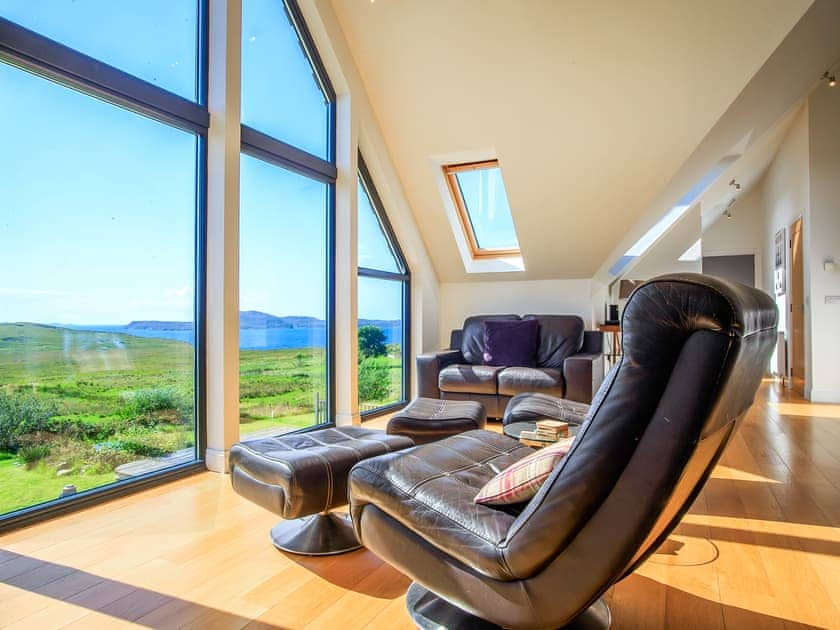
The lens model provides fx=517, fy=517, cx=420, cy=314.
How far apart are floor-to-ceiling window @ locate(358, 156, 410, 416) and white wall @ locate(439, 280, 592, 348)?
29.0 inches

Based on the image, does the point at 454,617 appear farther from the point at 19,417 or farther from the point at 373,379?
the point at 373,379

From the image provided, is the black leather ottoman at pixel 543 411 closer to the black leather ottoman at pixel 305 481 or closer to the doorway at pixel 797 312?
the black leather ottoman at pixel 305 481

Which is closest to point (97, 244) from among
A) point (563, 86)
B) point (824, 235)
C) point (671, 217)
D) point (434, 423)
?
point (434, 423)

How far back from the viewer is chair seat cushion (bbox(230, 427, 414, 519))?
186 centimetres

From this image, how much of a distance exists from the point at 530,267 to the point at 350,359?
8.07 feet

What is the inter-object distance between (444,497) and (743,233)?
32.8ft

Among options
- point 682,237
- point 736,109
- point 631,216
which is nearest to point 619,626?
point 736,109

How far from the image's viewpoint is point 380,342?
16.7 ft

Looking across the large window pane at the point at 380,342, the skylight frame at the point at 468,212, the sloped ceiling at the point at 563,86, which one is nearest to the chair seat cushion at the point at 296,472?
the large window pane at the point at 380,342

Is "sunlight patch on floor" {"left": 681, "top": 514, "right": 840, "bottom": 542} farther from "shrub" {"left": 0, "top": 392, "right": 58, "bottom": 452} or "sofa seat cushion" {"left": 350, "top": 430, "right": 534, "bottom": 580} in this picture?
"shrub" {"left": 0, "top": 392, "right": 58, "bottom": 452}

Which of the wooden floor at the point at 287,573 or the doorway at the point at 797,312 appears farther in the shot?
the doorway at the point at 797,312

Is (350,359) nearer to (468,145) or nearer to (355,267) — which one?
(355,267)

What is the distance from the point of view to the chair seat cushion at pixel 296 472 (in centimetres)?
186

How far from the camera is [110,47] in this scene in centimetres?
266
